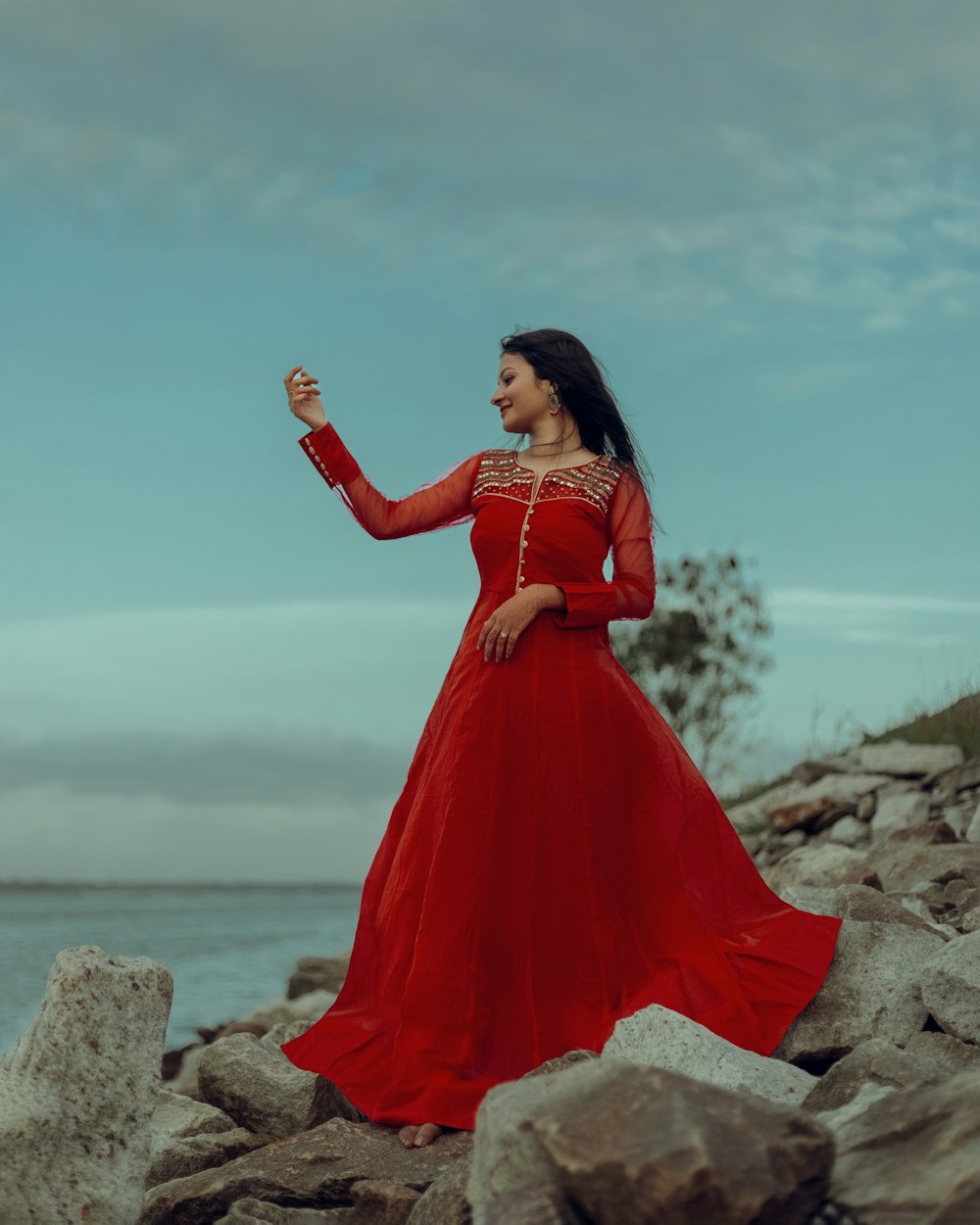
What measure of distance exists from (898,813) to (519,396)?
19.5 feet

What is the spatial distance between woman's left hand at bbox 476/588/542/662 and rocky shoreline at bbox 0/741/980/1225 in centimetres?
125

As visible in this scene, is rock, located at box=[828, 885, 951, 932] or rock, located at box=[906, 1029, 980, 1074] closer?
rock, located at box=[906, 1029, 980, 1074]

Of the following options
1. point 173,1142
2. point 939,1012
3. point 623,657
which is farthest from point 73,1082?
point 623,657

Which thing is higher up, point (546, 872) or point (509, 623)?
→ point (509, 623)

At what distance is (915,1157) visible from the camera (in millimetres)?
2410

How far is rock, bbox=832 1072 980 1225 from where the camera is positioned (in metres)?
2.25

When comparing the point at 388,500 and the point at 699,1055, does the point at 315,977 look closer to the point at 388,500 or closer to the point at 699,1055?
the point at 388,500

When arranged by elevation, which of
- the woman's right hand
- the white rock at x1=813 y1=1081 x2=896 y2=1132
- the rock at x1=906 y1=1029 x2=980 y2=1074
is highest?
the woman's right hand

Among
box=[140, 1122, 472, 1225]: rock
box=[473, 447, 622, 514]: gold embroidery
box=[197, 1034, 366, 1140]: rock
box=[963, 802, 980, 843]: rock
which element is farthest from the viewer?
box=[963, 802, 980, 843]: rock

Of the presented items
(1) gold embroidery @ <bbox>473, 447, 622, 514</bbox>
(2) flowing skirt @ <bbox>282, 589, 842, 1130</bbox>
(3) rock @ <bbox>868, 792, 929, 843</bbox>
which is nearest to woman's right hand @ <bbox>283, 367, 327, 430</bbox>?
(1) gold embroidery @ <bbox>473, 447, 622, 514</bbox>

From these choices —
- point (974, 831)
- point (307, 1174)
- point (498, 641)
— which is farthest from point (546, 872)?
point (974, 831)

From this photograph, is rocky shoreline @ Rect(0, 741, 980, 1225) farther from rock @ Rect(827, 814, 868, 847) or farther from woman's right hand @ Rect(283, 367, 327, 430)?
rock @ Rect(827, 814, 868, 847)

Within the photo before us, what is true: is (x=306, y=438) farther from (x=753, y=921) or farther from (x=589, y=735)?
(x=753, y=921)

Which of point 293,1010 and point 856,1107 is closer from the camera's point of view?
point 856,1107
